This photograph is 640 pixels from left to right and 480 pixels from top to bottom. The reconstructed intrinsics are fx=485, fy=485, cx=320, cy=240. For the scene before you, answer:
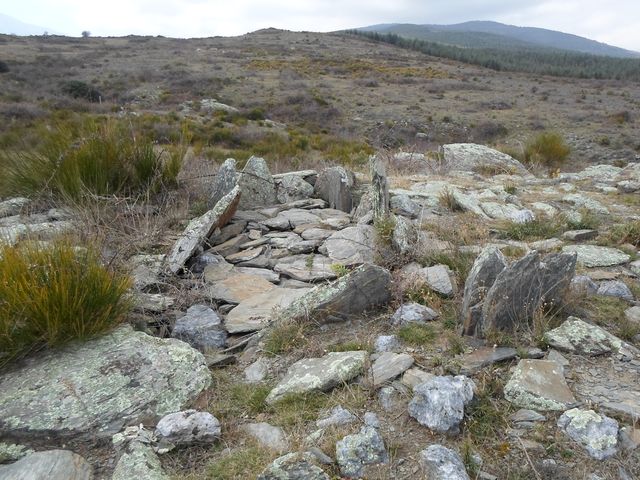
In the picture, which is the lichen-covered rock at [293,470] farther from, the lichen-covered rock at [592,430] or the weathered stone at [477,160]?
the weathered stone at [477,160]

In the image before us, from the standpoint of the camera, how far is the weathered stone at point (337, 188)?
19.6 ft

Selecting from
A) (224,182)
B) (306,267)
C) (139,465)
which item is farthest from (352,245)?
(139,465)

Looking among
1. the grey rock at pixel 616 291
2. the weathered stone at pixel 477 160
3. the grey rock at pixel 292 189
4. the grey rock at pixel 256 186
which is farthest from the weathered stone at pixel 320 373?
the weathered stone at pixel 477 160

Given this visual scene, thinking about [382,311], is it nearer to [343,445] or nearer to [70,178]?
[343,445]

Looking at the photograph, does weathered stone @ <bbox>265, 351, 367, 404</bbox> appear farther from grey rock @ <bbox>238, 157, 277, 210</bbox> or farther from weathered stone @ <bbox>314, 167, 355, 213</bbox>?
grey rock @ <bbox>238, 157, 277, 210</bbox>

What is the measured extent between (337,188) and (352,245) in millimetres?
1678

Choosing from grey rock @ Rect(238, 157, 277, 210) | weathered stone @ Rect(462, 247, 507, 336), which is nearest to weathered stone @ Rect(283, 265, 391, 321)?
weathered stone @ Rect(462, 247, 507, 336)

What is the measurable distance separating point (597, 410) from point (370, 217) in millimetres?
3047

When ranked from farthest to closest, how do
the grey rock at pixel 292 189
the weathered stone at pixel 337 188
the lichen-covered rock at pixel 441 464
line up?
1. the grey rock at pixel 292 189
2. the weathered stone at pixel 337 188
3. the lichen-covered rock at pixel 441 464

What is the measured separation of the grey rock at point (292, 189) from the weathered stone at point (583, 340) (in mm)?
4003

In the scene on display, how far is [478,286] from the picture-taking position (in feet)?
10.1

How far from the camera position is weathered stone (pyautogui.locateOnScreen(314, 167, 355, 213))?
19.6ft

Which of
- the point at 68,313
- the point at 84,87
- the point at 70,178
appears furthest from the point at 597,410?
the point at 84,87

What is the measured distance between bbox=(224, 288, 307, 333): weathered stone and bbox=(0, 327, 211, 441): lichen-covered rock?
0.58 m
